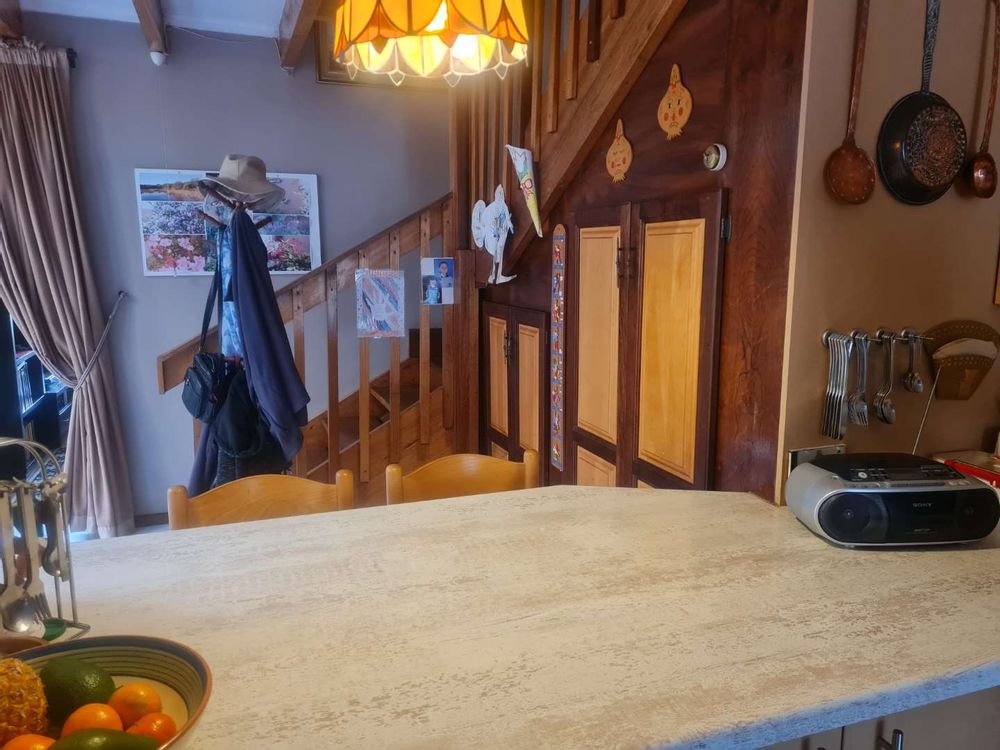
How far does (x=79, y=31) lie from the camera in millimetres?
3615

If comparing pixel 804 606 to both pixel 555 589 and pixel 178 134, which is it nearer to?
pixel 555 589

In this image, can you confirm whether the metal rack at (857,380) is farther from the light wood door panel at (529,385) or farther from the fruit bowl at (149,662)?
the light wood door panel at (529,385)

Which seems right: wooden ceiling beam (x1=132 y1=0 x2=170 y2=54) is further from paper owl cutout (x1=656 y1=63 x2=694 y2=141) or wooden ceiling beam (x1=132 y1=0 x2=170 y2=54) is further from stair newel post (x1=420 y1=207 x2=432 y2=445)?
paper owl cutout (x1=656 y1=63 x2=694 y2=141)

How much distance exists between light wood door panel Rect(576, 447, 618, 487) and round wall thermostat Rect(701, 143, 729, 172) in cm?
107

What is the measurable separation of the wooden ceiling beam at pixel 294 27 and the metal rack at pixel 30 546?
9.00 feet

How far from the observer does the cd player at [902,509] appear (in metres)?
1.37

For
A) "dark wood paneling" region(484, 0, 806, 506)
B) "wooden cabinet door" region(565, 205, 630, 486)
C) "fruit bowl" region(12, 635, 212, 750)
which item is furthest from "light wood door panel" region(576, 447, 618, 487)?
"fruit bowl" region(12, 635, 212, 750)

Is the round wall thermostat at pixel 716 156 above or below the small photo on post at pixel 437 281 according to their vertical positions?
above

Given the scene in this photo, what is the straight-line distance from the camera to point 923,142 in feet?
5.21

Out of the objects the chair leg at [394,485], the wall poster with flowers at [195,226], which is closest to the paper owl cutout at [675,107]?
the chair leg at [394,485]

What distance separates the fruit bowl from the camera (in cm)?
82

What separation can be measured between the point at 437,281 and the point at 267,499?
2.18 m

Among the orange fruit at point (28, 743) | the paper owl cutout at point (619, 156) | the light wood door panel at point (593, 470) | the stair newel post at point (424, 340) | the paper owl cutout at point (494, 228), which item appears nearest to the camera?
the orange fruit at point (28, 743)

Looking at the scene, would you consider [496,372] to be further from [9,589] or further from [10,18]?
[10,18]
